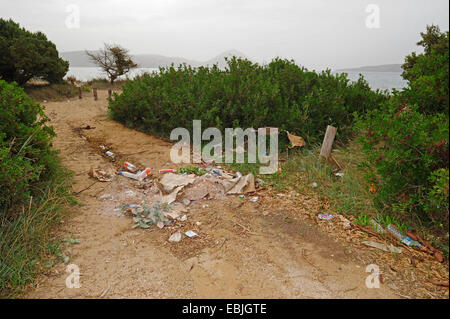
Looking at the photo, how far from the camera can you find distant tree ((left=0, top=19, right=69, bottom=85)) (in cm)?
1203

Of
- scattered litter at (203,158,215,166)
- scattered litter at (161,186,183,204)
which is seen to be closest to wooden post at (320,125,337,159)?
scattered litter at (203,158,215,166)

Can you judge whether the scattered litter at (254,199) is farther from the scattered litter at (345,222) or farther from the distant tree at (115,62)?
the distant tree at (115,62)

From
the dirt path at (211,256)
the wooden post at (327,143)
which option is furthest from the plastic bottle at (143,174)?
the wooden post at (327,143)

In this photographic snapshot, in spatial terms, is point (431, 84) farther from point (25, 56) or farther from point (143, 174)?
point (25, 56)

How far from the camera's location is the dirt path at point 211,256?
7.99 feet

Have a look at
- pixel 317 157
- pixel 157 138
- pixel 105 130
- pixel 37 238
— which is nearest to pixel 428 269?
pixel 317 157

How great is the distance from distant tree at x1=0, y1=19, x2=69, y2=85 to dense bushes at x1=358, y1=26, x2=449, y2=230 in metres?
13.8

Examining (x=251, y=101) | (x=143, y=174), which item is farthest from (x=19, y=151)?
(x=251, y=101)

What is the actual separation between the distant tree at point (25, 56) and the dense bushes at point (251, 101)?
25.4 ft

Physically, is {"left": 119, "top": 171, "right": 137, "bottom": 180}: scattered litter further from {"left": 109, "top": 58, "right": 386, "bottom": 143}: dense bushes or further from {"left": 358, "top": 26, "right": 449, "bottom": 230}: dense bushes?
{"left": 358, "top": 26, "right": 449, "bottom": 230}: dense bushes

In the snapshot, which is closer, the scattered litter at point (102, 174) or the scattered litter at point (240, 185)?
the scattered litter at point (240, 185)

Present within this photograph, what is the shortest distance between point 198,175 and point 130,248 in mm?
1859

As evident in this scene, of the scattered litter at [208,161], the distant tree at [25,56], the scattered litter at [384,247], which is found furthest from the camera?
the distant tree at [25,56]

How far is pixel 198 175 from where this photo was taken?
4648 millimetres
